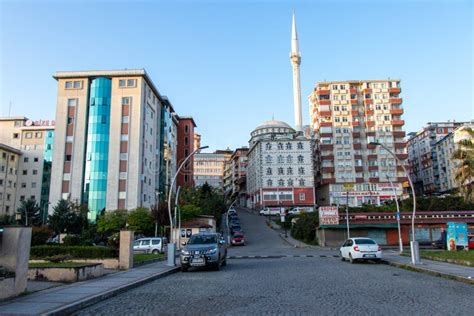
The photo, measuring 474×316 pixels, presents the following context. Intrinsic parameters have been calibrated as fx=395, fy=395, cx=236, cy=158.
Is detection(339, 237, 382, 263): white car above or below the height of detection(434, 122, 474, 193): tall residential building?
below

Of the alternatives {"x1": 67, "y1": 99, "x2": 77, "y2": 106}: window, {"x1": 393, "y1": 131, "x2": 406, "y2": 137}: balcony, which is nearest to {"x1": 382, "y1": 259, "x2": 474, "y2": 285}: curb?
{"x1": 67, "y1": 99, "x2": 77, "y2": 106}: window

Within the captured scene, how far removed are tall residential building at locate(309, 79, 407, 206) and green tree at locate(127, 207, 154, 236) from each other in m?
44.1

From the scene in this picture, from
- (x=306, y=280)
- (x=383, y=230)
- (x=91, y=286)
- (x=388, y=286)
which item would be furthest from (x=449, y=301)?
(x=383, y=230)

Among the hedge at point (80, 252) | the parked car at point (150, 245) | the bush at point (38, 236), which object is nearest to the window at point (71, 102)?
the parked car at point (150, 245)

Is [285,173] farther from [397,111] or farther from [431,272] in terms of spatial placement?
[431,272]

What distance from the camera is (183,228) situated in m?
50.9

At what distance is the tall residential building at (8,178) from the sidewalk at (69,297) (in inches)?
2875

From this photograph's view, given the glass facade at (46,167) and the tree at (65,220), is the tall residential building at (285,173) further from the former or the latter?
the glass facade at (46,167)

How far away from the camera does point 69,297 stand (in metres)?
10.1

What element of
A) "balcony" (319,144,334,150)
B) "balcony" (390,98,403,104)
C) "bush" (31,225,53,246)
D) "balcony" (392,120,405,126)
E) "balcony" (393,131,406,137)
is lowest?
"bush" (31,225,53,246)

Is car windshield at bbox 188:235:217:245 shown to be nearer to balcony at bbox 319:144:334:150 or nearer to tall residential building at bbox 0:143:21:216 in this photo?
balcony at bbox 319:144:334:150

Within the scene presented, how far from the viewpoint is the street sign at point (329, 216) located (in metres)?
43.4

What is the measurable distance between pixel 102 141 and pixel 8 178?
31.4m

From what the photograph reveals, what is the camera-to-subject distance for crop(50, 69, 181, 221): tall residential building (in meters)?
60.0
